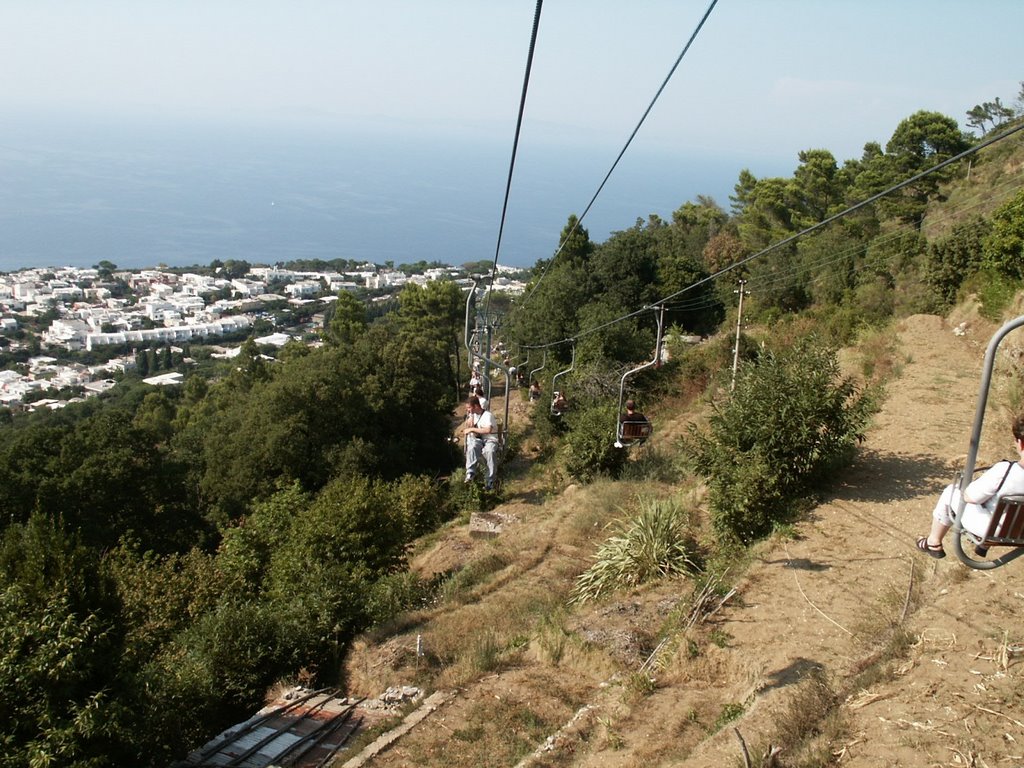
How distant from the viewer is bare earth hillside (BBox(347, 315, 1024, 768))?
5453 mm

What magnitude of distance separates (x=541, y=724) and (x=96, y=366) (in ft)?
263

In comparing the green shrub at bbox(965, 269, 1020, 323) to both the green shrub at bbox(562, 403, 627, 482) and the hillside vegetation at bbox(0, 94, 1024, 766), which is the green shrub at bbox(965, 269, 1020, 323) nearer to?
the hillside vegetation at bbox(0, 94, 1024, 766)

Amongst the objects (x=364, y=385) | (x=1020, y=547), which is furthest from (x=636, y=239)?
(x=1020, y=547)

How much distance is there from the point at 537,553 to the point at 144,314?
96194mm

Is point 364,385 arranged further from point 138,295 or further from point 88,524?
point 138,295

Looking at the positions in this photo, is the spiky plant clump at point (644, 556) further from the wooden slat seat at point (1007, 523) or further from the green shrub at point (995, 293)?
the green shrub at point (995, 293)

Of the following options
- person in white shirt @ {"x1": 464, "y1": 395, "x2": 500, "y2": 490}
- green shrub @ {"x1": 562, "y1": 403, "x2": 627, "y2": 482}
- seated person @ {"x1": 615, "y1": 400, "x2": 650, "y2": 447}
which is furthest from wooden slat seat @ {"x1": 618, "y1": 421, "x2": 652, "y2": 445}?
green shrub @ {"x1": 562, "y1": 403, "x2": 627, "y2": 482}

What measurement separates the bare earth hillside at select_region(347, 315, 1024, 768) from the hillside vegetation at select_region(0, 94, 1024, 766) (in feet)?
0.14

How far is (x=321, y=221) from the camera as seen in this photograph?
176750mm

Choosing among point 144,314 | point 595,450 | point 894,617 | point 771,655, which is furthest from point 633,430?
point 144,314

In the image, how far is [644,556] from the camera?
1029 centimetres

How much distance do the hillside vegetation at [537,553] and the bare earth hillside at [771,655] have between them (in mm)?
43

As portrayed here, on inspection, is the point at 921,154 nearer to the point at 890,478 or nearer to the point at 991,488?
the point at 890,478

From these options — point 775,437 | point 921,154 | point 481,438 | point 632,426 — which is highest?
point 921,154
